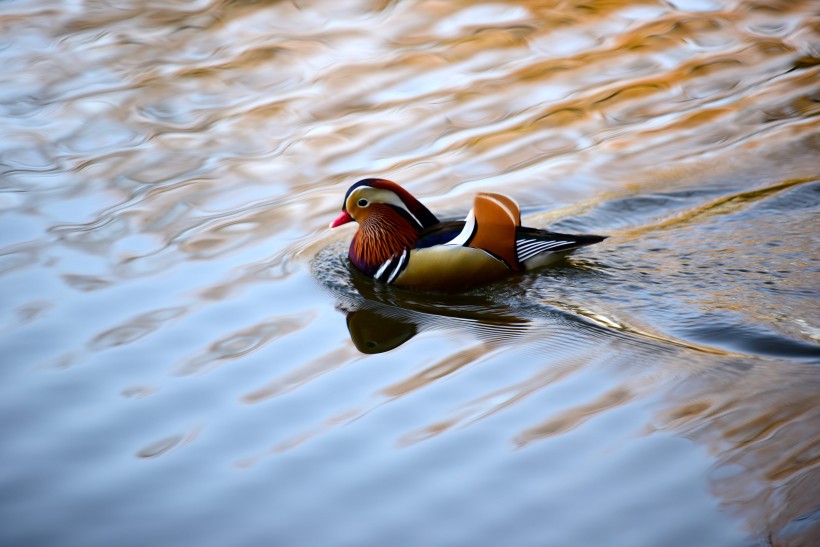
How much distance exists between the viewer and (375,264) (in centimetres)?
623

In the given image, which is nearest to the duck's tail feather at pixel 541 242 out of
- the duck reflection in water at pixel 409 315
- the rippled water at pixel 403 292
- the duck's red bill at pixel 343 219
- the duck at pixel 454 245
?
the duck at pixel 454 245

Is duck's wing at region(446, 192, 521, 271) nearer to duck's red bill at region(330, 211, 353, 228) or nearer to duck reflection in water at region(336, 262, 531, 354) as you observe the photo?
duck reflection in water at region(336, 262, 531, 354)

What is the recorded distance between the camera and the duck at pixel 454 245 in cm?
589

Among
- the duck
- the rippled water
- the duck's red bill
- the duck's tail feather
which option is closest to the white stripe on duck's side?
the duck

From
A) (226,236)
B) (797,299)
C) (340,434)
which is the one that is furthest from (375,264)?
(797,299)

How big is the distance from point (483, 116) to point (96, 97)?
350 cm

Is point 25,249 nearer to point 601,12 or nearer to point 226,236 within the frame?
point 226,236

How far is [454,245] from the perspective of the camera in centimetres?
591

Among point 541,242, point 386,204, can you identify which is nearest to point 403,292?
point 386,204

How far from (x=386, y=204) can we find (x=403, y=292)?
0.63 meters

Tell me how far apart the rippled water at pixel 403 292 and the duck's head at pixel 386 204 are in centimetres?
40

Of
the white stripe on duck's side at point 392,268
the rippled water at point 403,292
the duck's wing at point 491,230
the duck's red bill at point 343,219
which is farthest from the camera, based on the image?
the duck's red bill at point 343,219

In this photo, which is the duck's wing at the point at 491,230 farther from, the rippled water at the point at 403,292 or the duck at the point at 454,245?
the rippled water at the point at 403,292

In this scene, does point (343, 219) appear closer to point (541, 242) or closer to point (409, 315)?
point (409, 315)
